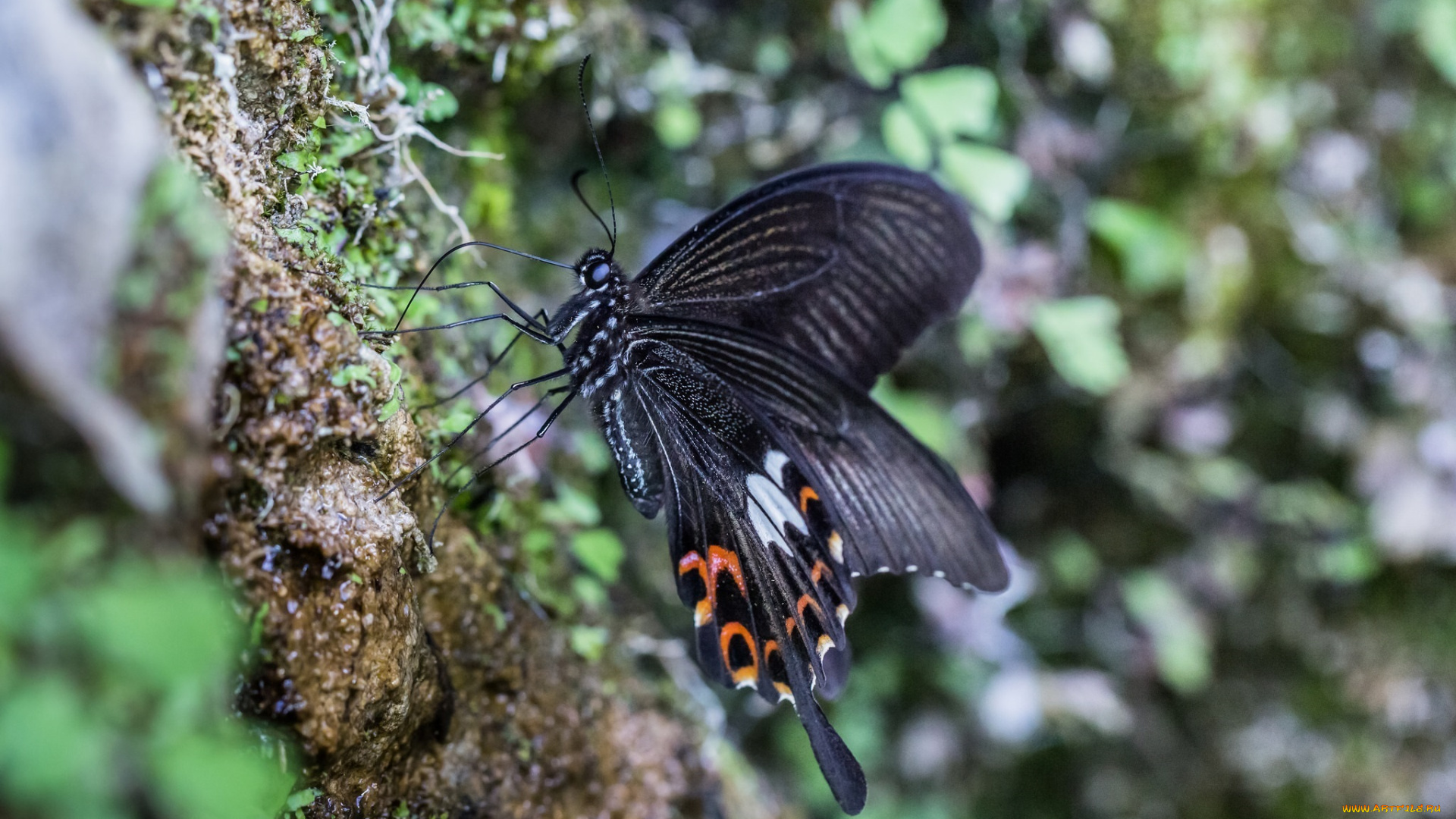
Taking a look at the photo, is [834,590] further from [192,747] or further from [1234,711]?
[1234,711]

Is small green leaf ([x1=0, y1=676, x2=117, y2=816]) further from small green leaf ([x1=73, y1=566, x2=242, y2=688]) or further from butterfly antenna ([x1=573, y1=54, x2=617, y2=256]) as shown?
butterfly antenna ([x1=573, y1=54, x2=617, y2=256])

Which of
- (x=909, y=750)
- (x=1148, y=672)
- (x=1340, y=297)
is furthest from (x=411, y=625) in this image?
(x=1340, y=297)

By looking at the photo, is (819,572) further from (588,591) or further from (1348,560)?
(1348,560)

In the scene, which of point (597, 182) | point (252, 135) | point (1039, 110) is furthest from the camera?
point (1039, 110)

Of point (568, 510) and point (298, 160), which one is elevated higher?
point (298, 160)

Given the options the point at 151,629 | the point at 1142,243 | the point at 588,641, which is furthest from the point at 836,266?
the point at 1142,243

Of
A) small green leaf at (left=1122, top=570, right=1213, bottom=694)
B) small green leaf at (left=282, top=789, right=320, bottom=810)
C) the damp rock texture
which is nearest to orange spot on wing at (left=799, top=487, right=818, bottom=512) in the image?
the damp rock texture
